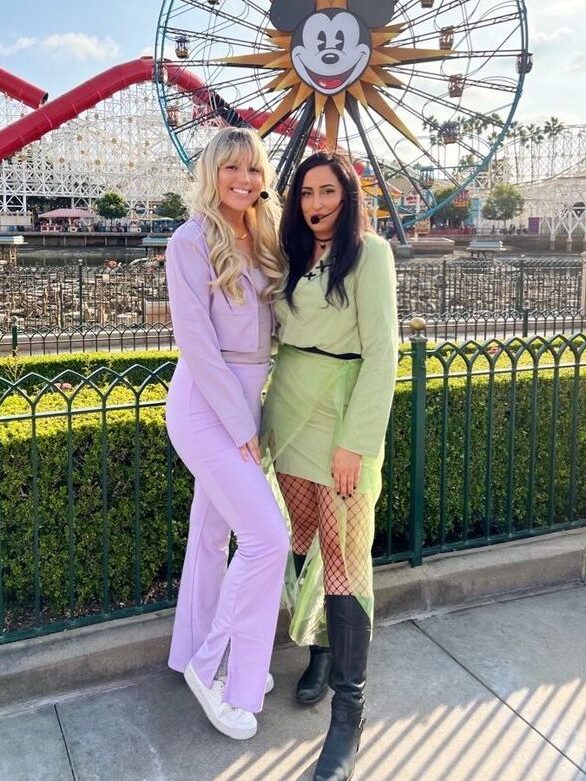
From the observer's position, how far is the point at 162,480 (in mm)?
3330

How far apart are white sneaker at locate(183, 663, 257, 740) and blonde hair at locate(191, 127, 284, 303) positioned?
4.16ft

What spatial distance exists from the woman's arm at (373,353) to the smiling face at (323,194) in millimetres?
158

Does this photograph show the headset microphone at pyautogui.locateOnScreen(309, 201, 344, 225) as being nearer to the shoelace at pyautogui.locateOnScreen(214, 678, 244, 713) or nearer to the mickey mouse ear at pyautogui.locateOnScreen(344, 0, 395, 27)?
the shoelace at pyautogui.locateOnScreen(214, 678, 244, 713)

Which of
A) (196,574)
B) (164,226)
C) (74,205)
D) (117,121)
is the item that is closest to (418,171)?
(196,574)

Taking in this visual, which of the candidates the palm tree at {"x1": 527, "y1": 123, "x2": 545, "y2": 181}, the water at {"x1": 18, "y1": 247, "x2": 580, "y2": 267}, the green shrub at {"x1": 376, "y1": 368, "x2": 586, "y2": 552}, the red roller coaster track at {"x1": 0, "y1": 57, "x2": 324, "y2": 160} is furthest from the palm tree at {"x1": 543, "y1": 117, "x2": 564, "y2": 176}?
the green shrub at {"x1": 376, "y1": 368, "x2": 586, "y2": 552}

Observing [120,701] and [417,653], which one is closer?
[120,701]

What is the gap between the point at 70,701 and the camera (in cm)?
271

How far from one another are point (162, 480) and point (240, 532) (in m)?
1.07

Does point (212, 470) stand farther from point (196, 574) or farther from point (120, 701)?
point (120, 701)

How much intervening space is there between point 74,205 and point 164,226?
20649 millimetres

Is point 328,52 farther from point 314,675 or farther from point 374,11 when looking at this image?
point 314,675

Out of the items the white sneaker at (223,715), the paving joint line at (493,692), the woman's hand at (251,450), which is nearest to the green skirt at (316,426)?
the woman's hand at (251,450)

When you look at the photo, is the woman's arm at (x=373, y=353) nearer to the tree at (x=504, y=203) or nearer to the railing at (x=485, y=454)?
the railing at (x=485, y=454)

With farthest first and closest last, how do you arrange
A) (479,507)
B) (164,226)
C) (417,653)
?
(164,226) → (479,507) → (417,653)
